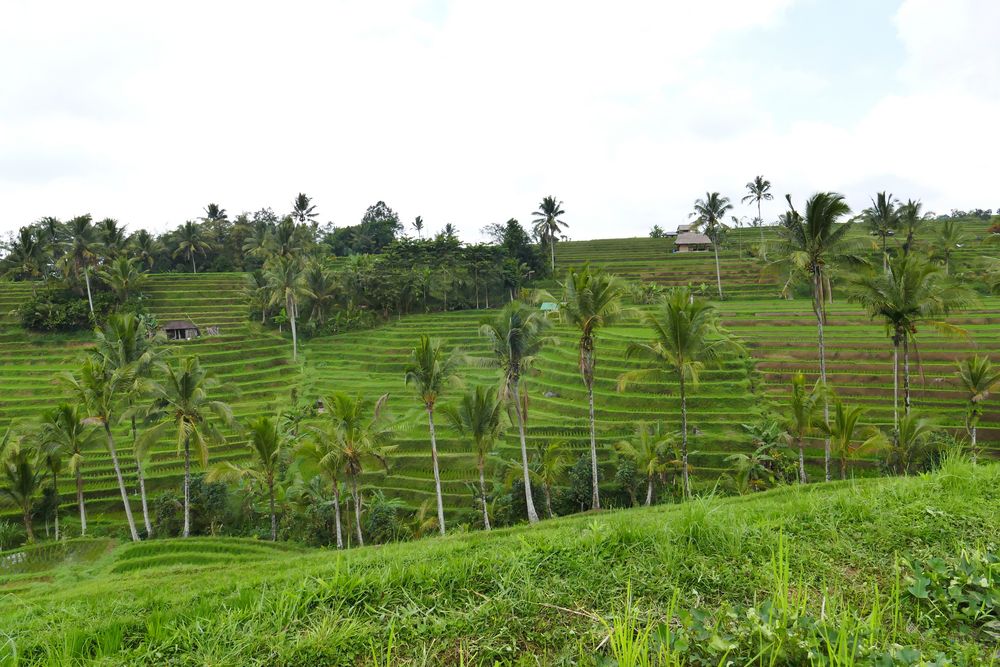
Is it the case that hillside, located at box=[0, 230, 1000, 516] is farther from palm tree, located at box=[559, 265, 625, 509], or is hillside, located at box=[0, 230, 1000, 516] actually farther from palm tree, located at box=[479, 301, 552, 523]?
palm tree, located at box=[559, 265, 625, 509]

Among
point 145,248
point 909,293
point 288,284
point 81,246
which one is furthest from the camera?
point 145,248

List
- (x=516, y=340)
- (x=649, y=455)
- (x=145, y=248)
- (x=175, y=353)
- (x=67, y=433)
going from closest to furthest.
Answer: (x=516, y=340)
(x=649, y=455)
(x=67, y=433)
(x=175, y=353)
(x=145, y=248)

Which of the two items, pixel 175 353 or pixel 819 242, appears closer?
pixel 819 242

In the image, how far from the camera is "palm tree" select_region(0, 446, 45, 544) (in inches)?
713

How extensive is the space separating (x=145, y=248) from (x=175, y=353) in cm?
3084

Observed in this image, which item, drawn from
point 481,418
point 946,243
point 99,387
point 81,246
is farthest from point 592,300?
point 81,246

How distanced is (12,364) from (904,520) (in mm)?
46295

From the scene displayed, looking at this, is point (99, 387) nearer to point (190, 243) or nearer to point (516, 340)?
point (516, 340)

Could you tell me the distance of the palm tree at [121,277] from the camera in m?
40.2

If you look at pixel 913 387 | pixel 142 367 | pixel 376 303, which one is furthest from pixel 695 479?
pixel 376 303

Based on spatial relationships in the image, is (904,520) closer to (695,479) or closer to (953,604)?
(953,604)

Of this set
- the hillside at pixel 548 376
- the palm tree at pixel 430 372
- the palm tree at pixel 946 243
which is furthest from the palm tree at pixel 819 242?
the palm tree at pixel 946 243

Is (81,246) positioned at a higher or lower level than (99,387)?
higher

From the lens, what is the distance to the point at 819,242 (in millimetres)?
17609
